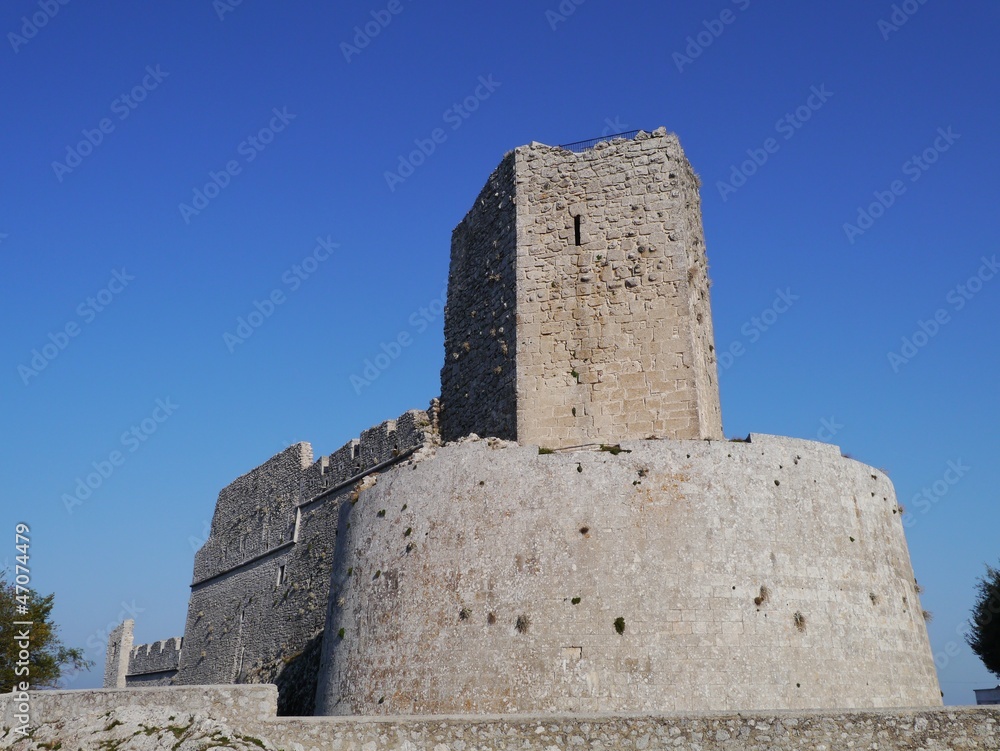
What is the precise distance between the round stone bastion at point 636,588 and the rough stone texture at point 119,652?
30.9 metres

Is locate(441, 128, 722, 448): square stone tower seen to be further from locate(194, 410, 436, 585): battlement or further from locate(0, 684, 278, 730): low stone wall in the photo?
locate(0, 684, 278, 730): low stone wall

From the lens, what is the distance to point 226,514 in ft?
110

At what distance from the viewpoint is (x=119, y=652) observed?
130 feet

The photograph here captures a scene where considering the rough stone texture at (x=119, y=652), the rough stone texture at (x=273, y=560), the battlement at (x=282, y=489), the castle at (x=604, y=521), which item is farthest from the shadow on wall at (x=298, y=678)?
the rough stone texture at (x=119, y=652)

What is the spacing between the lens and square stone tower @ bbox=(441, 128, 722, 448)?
13750 mm

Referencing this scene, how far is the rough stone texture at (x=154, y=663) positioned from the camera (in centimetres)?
3441

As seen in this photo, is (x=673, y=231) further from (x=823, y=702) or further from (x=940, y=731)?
(x=940, y=731)

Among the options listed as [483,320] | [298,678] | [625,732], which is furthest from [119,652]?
[625,732]

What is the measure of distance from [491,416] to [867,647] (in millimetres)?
6707

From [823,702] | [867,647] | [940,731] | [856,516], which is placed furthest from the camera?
[856,516]

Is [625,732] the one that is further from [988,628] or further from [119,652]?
[119,652]

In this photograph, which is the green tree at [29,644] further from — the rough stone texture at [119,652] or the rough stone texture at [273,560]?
the rough stone texture at [119,652]

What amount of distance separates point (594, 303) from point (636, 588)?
16.8ft

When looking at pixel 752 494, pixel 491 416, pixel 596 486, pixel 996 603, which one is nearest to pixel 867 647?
pixel 752 494
